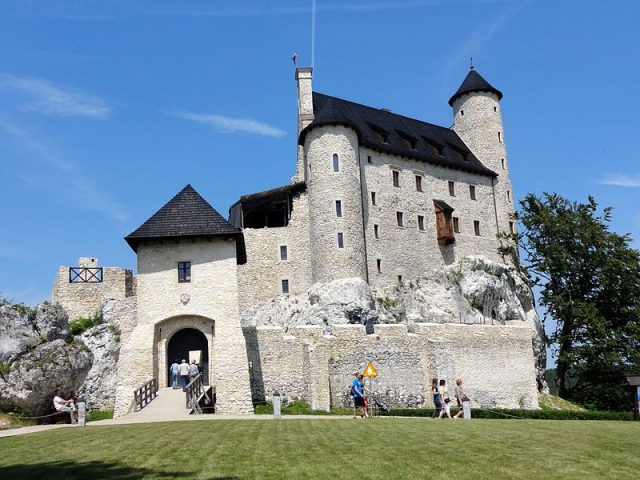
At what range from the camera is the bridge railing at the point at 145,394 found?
2417 centimetres

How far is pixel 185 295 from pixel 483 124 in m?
39.6

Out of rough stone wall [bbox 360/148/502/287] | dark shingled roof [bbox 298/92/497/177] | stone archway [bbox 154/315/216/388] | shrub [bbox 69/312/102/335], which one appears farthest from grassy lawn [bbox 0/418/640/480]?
dark shingled roof [bbox 298/92/497/177]

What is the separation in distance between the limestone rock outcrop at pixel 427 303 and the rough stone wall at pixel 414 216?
127cm

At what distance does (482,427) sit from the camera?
54.4 ft

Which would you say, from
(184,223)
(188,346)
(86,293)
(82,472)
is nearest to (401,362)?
(188,346)

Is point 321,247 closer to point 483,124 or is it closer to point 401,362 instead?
point 401,362

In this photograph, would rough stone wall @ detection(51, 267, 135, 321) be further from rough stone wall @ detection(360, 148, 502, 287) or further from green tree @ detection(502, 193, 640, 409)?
green tree @ detection(502, 193, 640, 409)

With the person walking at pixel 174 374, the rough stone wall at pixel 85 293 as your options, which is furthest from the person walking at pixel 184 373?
the rough stone wall at pixel 85 293

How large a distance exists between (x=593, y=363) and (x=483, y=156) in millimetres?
21927

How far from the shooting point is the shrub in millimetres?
36969

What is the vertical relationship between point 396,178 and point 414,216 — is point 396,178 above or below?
above

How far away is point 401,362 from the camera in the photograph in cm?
3341

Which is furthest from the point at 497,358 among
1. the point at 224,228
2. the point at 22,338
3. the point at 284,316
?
the point at 22,338

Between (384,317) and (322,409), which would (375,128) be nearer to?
(384,317)
